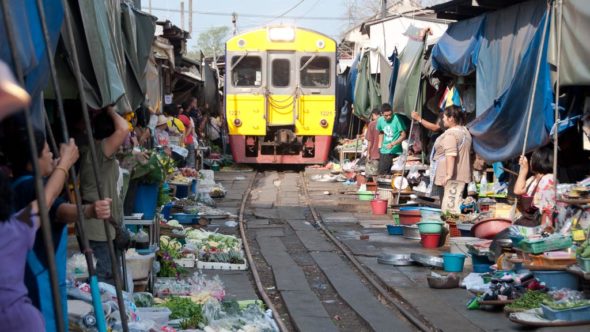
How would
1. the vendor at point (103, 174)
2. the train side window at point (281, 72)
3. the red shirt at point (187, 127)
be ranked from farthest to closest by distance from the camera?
the train side window at point (281, 72) < the red shirt at point (187, 127) < the vendor at point (103, 174)

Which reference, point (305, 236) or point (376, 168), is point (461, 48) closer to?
point (305, 236)

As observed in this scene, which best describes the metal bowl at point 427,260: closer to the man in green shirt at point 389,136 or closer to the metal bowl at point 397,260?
the metal bowl at point 397,260

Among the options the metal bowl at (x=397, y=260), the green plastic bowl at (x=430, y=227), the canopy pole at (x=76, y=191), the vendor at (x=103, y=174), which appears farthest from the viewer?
the green plastic bowl at (x=430, y=227)

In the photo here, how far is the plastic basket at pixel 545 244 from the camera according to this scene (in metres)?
7.85

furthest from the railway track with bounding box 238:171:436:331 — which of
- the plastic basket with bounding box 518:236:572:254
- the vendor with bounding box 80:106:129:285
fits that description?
the vendor with bounding box 80:106:129:285

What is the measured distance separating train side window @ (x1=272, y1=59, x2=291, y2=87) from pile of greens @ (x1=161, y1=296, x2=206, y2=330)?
14998 mm

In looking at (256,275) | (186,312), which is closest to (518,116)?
(256,275)

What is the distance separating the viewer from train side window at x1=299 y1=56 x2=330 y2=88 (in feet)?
73.1

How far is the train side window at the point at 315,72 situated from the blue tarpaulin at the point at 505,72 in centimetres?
960

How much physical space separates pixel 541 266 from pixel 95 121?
3.95 metres

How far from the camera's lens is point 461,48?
492 inches

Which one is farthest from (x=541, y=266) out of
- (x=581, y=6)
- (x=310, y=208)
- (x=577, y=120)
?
(x=310, y=208)

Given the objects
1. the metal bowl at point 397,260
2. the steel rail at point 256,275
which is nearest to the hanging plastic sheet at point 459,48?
the metal bowl at point 397,260

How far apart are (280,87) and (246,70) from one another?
3.21ft
